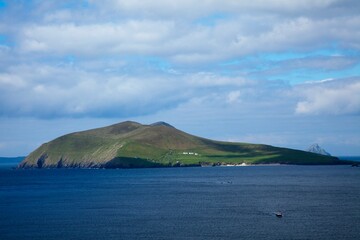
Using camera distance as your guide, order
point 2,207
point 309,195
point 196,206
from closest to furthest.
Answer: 1. point 196,206
2. point 2,207
3. point 309,195

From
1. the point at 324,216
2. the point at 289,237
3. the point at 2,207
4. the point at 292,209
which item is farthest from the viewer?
the point at 2,207

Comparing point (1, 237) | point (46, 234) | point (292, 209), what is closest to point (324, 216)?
point (292, 209)

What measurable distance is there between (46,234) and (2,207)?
177 feet

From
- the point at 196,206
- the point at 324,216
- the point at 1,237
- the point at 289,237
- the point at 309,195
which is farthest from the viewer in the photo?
the point at 309,195

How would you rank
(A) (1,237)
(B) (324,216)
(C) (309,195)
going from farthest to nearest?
(C) (309,195)
(B) (324,216)
(A) (1,237)

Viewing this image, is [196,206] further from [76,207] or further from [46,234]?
[46,234]

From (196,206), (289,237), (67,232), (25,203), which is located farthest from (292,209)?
(25,203)

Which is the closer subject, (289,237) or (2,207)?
(289,237)

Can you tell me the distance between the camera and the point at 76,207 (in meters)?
147

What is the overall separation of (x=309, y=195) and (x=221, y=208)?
3831 cm

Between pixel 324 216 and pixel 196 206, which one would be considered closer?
pixel 324 216

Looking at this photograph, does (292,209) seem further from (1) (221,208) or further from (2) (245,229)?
(2) (245,229)

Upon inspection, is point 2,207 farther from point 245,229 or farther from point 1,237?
point 245,229

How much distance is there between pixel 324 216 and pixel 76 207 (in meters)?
64.4
